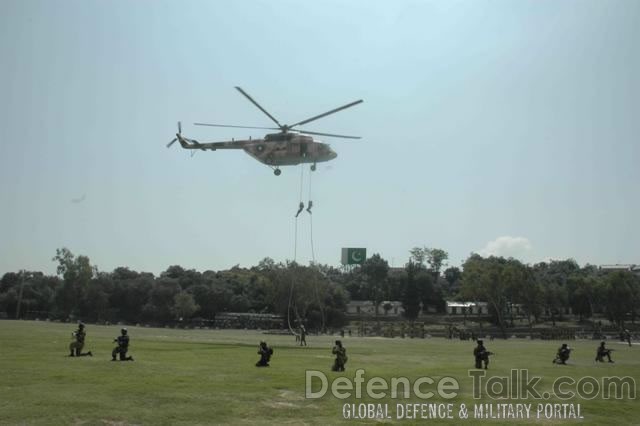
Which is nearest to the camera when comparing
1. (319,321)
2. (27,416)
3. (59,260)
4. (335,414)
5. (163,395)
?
(27,416)

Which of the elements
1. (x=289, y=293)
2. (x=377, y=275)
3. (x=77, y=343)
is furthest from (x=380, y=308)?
(x=77, y=343)

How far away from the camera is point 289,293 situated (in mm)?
91250

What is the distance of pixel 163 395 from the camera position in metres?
16.5

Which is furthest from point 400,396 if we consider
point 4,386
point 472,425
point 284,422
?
point 4,386

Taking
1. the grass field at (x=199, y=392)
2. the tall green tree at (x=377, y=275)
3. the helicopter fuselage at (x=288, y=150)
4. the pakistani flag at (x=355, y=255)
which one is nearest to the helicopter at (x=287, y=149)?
the helicopter fuselage at (x=288, y=150)

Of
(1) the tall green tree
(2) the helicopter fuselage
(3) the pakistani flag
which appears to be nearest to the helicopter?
(2) the helicopter fuselage

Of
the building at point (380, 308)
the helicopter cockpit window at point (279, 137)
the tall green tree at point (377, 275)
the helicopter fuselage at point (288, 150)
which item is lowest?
the building at point (380, 308)

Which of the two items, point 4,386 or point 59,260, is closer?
point 4,386

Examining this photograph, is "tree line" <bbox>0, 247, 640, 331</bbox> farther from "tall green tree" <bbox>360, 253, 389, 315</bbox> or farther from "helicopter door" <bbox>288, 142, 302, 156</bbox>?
"helicopter door" <bbox>288, 142, 302, 156</bbox>

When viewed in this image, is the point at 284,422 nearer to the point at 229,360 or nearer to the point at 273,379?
the point at 273,379

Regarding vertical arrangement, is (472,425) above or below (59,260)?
below

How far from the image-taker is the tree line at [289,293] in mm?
101125

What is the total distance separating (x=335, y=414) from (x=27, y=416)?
791 centimetres

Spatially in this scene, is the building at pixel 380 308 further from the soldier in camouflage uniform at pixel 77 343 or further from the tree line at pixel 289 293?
the soldier in camouflage uniform at pixel 77 343
